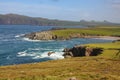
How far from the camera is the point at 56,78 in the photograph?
1228 inches

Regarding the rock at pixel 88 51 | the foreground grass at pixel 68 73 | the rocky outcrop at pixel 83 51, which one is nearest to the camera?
the foreground grass at pixel 68 73

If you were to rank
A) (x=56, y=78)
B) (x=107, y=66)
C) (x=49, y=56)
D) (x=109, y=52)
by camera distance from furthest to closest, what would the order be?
(x=49, y=56) → (x=109, y=52) → (x=107, y=66) → (x=56, y=78)

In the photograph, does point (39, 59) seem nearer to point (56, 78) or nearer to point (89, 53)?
point (89, 53)

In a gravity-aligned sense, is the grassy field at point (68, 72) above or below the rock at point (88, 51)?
above

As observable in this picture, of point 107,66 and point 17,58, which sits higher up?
point 107,66

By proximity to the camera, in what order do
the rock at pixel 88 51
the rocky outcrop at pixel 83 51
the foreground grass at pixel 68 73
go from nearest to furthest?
the foreground grass at pixel 68 73 → the rocky outcrop at pixel 83 51 → the rock at pixel 88 51

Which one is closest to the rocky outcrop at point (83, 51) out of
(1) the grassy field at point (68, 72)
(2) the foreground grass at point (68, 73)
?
(1) the grassy field at point (68, 72)

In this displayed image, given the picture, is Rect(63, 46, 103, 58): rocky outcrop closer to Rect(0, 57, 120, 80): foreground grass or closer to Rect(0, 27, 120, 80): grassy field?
Rect(0, 27, 120, 80): grassy field

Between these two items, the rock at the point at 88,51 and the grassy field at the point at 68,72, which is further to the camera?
the rock at the point at 88,51

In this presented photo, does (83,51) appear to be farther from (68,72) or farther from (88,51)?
(68,72)

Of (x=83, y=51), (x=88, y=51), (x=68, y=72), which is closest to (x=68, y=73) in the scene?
(x=68, y=72)

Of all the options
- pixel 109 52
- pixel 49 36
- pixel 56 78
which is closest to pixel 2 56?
pixel 109 52

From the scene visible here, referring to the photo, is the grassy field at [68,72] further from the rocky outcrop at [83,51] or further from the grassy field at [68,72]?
the rocky outcrop at [83,51]

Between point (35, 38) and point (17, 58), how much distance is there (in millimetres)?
92030
